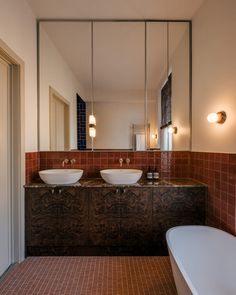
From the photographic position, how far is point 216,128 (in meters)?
2.34

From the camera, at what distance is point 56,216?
2.57 metres

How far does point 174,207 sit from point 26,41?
2456 mm

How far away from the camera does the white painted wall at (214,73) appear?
80.7 inches

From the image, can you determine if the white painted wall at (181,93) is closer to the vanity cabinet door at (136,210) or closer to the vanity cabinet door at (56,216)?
the vanity cabinet door at (136,210)

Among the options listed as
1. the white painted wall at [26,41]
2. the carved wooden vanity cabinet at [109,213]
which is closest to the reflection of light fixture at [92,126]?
the white painted wall at [26,41]

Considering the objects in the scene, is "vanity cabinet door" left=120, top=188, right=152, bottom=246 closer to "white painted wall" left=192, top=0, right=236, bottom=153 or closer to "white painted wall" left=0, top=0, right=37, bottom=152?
"white painted wall" left=192, top=0, right=236, bottom=153

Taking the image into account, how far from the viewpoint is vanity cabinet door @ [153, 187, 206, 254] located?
2562 millimetres

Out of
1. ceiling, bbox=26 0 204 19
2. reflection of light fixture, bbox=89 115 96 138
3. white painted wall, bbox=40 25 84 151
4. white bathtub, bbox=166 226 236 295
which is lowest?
white bathtub, bbox=166 226 236 295

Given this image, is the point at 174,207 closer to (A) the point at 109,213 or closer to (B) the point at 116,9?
(A) the point at 109,213

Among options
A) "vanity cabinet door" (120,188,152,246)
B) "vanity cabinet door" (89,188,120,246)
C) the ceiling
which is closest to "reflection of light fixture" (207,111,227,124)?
"vanity cabinet door" (120,188,152,246)

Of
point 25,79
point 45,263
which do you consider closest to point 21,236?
point 45,263

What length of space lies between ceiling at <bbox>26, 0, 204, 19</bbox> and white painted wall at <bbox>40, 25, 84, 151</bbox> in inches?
13.5

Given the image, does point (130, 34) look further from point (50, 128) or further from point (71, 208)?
point (71, 208)

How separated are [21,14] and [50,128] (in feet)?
4.30
